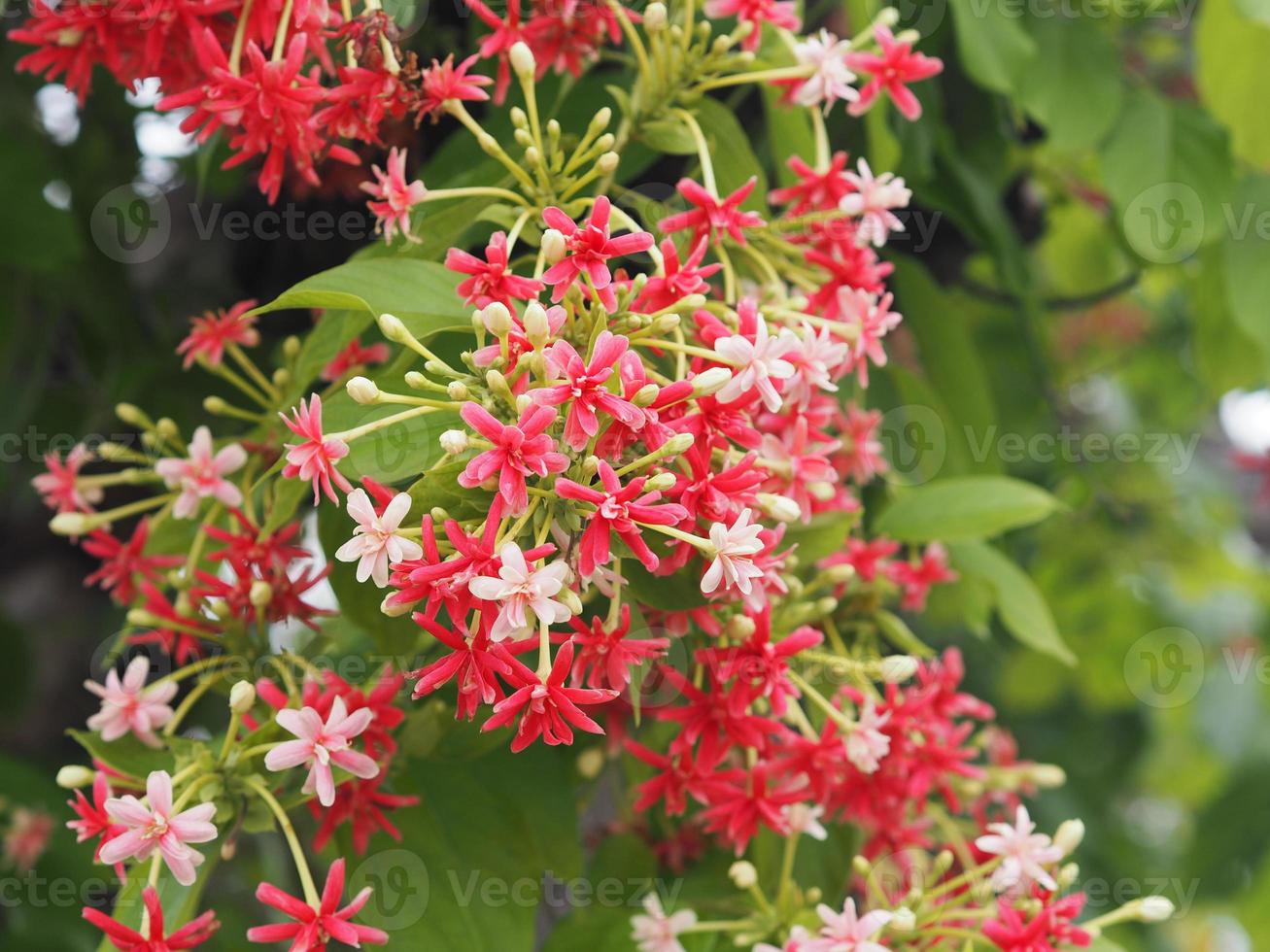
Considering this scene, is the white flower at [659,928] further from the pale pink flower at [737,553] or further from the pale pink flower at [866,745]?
the pale pink flower at [737,553]

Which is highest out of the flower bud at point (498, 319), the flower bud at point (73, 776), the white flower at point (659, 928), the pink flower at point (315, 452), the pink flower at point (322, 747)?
the flower bud at point (498, 319)

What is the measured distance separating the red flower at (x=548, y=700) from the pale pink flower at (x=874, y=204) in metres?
0.41

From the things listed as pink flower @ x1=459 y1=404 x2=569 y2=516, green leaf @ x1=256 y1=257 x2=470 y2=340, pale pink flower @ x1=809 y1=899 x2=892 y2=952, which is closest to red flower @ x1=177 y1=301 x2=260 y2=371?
green leaf @ x1=256 y1=257 x2=470 y2=340

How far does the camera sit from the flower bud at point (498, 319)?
0.67 metres

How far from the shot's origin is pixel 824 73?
2.90ft

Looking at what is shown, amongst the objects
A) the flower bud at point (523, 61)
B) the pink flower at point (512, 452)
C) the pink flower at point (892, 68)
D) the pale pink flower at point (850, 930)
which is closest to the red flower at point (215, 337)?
the flower bud at point (523, 61)

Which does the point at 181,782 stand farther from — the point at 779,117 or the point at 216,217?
the point at 216,217

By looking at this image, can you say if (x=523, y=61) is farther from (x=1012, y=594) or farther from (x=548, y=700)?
(x=1012, y=594)

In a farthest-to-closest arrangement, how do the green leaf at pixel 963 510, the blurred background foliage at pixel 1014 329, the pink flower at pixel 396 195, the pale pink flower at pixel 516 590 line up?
the blurred background foliage at pixel 1014 329, the green leaf at pixel 963 510, the pink flower at pixel 396 195, the pale pink flower at pixel 516 590

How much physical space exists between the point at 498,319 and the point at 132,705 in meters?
0.43

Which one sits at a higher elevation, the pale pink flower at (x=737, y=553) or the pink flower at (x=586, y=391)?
the pink flower at (x=586, y=391)

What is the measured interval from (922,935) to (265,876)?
34.9 inches

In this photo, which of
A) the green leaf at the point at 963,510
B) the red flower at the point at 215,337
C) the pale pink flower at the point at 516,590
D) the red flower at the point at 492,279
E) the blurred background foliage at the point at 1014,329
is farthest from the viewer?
the blurred background foliage at the point at 1014,329

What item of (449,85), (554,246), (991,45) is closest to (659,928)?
(554,246)
